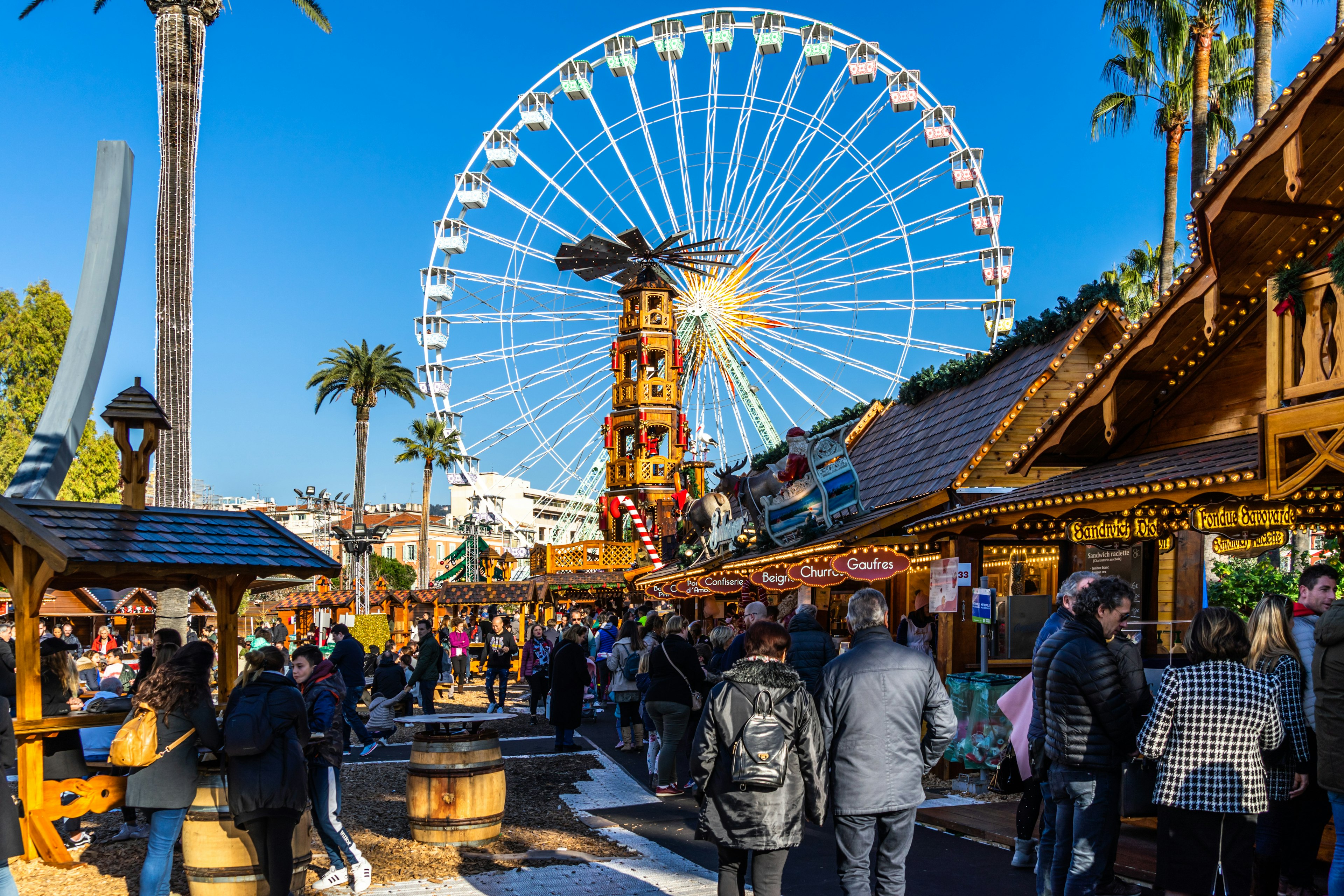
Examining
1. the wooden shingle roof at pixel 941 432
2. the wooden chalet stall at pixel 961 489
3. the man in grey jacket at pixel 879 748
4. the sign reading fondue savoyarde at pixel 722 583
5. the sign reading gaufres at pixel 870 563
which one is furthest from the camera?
the sign reading fondue savoyarde at pixel 722 583

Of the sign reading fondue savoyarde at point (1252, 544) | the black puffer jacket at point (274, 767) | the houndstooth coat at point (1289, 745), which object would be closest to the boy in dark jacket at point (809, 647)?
the houndstooth coat at point (1289, 745)

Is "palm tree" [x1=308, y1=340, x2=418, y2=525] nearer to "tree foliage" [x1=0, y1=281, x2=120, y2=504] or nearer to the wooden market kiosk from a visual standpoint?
"tree foliage" [x1=0, y1=281, x2=120, y2=504]

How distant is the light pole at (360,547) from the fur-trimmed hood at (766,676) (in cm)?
3448

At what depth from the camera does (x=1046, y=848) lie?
18.7ft

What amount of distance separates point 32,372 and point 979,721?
120 ft

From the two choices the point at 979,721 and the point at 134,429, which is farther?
the point at 979,721

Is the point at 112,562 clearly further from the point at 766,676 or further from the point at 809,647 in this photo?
the point at 766,676

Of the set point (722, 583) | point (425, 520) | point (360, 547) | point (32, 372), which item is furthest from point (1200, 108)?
point (425, 520)

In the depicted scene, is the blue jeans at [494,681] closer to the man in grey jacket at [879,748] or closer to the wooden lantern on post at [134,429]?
the wooden lantern on post at [134,429]

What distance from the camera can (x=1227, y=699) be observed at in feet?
15.2

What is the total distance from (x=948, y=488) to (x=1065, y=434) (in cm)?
189

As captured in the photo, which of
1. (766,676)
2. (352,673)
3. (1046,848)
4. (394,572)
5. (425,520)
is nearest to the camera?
(766,676)

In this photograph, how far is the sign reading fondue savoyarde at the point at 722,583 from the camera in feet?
59.7

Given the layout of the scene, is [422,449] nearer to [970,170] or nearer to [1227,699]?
[970,170]
